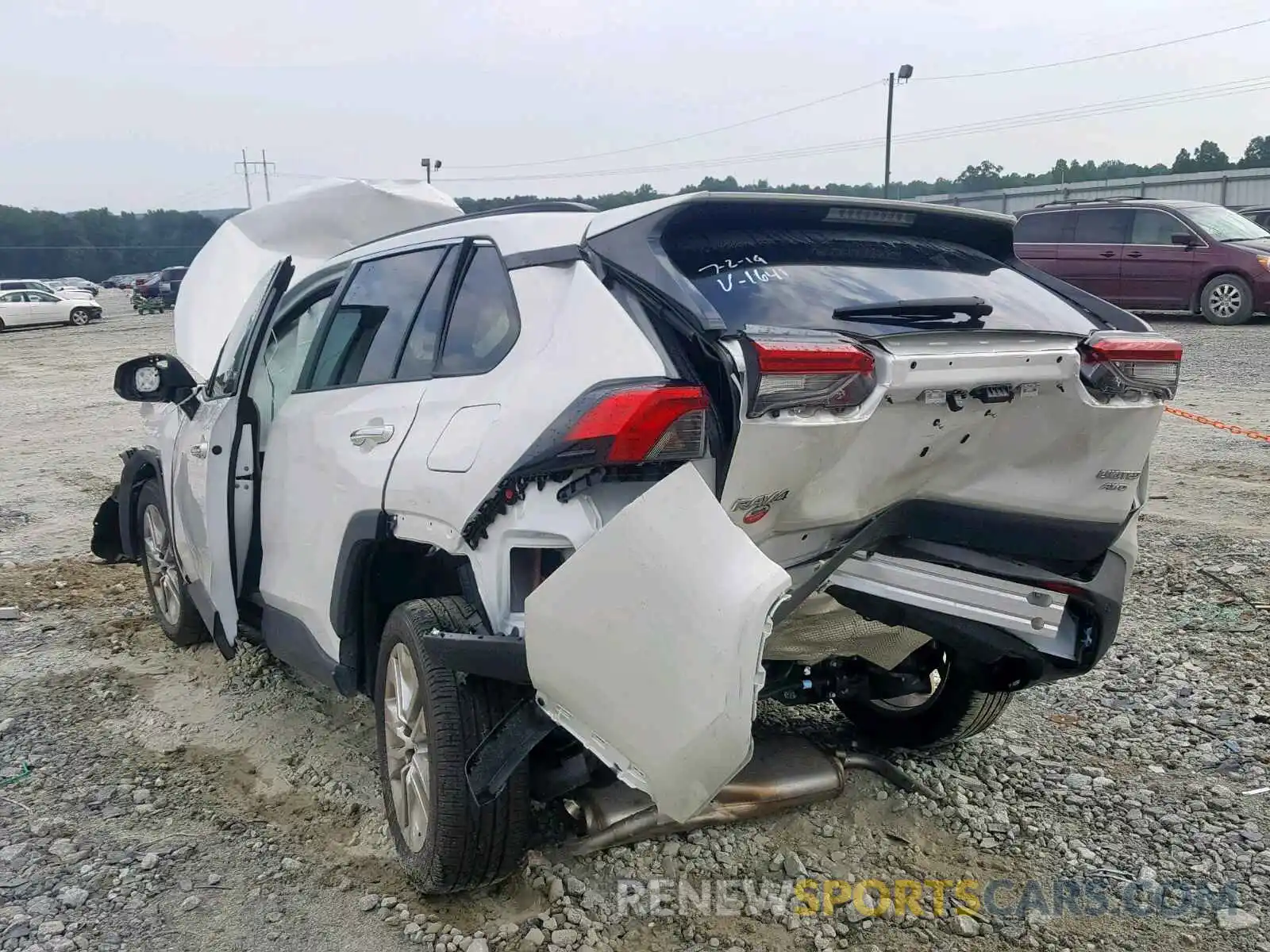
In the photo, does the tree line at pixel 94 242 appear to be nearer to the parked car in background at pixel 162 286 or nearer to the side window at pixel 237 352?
the parked car in background at pixel 162 286

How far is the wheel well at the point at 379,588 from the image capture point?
3.09 metres

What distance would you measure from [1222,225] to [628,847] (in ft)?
48.4

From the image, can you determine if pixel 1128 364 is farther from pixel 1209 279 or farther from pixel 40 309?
pixel 40 309

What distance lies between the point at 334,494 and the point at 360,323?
2.08 ft

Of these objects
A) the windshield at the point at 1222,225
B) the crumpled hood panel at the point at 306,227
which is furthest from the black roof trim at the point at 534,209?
the windshield at the point at 1222,225

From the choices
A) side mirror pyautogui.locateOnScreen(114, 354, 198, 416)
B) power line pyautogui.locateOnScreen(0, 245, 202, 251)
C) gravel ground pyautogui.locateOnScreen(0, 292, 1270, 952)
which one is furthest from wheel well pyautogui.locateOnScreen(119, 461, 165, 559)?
power line pyautogui.locateOnScreen(0, 245, 202, 251)

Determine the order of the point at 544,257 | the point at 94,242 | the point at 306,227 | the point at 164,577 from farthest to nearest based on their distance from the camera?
1. the point at 94,242
2. the point at 306,227
3. the point at 164,577
4. the point at 544,257

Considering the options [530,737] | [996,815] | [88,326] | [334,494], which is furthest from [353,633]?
[88,326]

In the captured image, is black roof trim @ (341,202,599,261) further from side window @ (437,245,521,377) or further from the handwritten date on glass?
the handwritten date on glass

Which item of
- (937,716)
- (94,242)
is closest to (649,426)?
(937,716)

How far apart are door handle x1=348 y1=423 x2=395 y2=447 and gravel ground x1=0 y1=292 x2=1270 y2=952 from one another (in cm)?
122

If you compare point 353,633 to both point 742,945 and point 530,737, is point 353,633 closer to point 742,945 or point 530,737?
point 530,737

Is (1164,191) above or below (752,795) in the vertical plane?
above

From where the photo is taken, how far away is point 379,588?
333 cm
